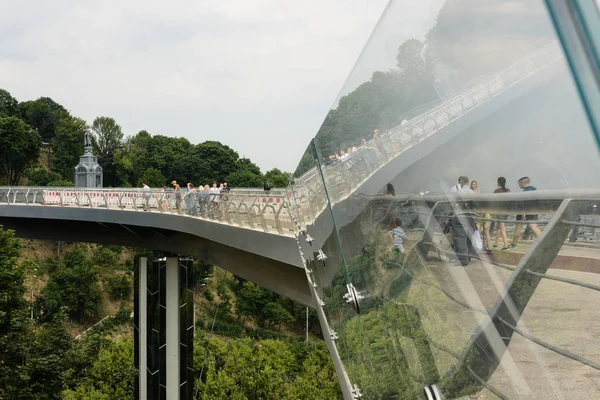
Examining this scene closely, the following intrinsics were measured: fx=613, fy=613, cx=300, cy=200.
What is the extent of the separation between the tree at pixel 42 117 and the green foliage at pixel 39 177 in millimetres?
18279

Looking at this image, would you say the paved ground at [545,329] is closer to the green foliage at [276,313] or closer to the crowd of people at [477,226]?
the crowd of people at [477,226]

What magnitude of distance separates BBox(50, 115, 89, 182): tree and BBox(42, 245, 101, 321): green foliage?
21.4 meters

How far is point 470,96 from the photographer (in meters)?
1.47

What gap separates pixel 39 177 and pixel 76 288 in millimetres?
18146

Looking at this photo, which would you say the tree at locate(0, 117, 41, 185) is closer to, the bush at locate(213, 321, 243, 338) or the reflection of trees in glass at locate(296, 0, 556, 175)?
the bush at locate(213, 321, 243, 338)

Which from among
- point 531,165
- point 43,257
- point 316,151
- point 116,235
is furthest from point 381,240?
point 43,257

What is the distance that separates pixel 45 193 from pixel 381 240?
2660 centimetres

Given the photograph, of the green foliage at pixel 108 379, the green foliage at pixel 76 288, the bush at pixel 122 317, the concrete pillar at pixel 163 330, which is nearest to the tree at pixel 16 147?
the green foliage at pixel 76 288

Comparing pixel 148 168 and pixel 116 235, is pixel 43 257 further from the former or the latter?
pixel 116 235

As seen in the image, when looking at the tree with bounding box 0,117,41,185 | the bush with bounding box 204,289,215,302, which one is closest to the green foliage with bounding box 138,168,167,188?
the tree with bounding box 0,117,41,185

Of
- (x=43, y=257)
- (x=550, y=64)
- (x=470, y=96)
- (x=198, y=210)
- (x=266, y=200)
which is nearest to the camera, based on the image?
(x=550, y=64)

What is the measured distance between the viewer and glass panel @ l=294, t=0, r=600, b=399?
3.75 feet

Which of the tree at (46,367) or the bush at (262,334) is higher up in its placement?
the bush at (262,334)

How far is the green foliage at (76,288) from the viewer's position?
53.2 meters
